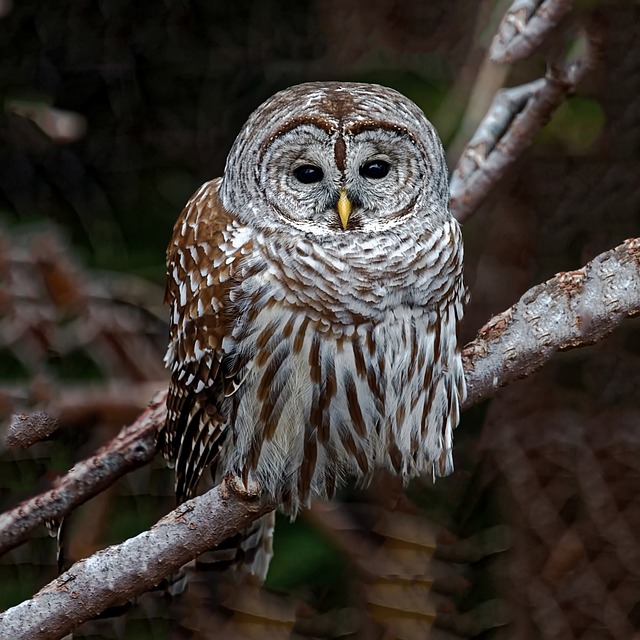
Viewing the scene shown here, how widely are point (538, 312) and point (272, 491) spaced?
0.82m

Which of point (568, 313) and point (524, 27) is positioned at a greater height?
point (524, 27)

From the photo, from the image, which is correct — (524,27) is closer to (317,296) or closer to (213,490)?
(317,296)

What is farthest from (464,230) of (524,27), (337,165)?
(337,165)

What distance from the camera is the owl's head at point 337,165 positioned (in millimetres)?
2414

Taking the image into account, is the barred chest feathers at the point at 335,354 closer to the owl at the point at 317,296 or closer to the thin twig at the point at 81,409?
the owl at the point at 317,296

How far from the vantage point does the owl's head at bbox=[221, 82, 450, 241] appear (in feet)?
7.92

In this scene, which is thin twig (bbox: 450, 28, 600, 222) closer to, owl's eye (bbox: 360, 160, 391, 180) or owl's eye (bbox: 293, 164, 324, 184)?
owl's eye (bbox: 360, 160, 391, 180)

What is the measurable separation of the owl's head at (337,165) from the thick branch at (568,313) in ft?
1.11

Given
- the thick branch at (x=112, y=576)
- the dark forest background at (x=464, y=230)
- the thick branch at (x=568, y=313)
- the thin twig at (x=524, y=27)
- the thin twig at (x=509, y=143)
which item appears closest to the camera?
the thick branch at (x=112, y=576)

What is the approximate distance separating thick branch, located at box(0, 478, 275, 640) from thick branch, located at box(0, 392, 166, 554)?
0.60 metres

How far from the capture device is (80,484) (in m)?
2.75

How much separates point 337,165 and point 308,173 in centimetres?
10

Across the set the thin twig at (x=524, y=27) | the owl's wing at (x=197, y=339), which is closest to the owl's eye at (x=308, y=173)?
the owl's wing at (x=197, y=339)

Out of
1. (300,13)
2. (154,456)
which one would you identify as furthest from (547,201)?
(154,456)
